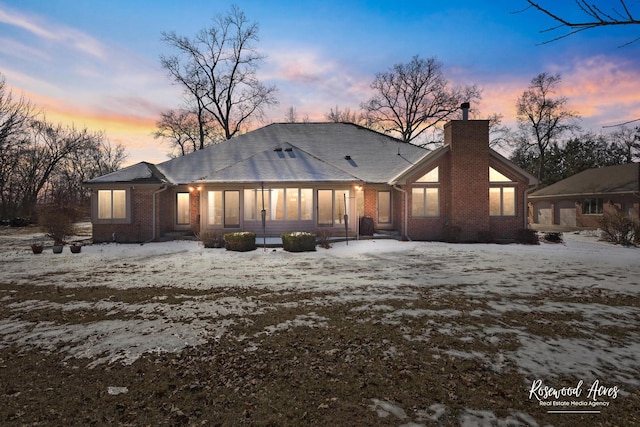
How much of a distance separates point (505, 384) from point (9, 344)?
6.74 m

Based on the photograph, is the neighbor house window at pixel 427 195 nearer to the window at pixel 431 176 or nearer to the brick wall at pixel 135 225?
the window at pixel 431 176

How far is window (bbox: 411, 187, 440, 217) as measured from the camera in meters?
17.9

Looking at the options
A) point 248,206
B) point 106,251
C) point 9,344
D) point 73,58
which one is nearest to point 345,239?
point 248,206

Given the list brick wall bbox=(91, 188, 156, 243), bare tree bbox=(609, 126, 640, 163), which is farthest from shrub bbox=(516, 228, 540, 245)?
bare tree bbox=(609, 126, 640, 163)

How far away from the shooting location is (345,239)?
672 inches

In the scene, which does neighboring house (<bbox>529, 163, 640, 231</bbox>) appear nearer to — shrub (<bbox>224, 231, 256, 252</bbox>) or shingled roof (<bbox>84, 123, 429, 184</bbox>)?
shingled roof (<bbox>84, 123, 429, 184</bbox>)

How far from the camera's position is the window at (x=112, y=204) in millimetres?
17641

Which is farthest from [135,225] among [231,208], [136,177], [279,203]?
[279,203]

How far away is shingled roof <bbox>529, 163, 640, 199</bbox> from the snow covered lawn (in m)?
19.4

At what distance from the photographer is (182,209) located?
63.7 feet

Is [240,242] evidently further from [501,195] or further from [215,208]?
[501,195]

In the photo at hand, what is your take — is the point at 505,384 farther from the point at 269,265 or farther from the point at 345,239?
the point at 345,239

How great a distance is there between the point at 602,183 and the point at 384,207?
2140 centimetres

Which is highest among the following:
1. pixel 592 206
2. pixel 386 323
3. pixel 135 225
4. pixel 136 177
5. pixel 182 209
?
pixel 136 177
